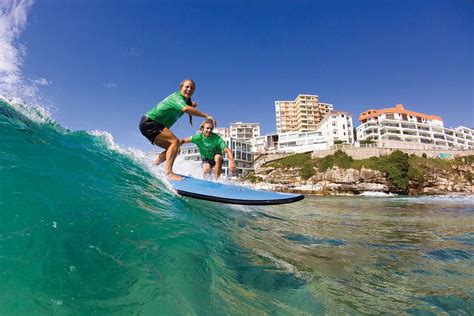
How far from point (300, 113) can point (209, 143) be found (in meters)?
110

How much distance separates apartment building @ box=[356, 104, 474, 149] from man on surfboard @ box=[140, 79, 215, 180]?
75762 mm

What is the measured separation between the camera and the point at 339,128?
276ft

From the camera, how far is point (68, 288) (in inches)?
75.7

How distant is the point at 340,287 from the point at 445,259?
239 cm

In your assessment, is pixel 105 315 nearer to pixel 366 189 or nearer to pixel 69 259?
pixel 69 259

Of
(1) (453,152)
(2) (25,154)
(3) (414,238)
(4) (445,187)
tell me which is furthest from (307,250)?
(1) (453,152)

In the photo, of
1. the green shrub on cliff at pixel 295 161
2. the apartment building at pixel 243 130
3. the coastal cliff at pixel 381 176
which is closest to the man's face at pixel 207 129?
the coastal cliff at pixel 381 176

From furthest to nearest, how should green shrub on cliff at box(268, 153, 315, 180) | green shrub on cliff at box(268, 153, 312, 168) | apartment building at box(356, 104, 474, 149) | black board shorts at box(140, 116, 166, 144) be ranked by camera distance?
apartment building at box(356, 104, 474, 149)
green shrub on cliff at box(268, 153, 312, 168)
green shrub on cliff at box(268, 153, 315, 180)
black board shorts at box(140, 116, 166, 144)

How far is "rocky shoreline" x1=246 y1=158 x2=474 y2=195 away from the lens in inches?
1877

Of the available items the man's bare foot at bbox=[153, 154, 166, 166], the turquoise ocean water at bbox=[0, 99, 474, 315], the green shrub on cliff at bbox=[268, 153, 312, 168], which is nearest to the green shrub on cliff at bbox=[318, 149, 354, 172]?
the green shrub on cliff at bbox=[268, 153, 312, 168]

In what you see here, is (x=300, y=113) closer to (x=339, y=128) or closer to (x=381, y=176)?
(x=339, y=128)

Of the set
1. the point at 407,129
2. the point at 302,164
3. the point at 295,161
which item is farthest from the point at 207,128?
the point at 407,129

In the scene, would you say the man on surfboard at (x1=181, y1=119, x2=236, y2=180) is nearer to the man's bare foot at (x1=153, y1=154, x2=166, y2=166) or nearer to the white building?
the man's bare foot at (x1=153, y1=154, x2=166, y2=166)

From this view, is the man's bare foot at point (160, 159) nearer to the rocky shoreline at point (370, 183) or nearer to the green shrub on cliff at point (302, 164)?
the rocky shoreline at point (370, 183)
